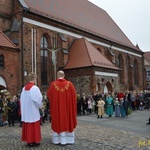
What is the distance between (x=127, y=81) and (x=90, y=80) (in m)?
15.1

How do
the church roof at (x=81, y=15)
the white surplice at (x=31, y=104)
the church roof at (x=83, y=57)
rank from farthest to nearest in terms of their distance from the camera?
1. the church roof at (x=81, y=15)
2. the church roof at (x=83, y=57)
3. the white surplice at (x=31, y=104)

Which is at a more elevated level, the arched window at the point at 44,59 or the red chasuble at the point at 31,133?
the arched window at the point at 44,59

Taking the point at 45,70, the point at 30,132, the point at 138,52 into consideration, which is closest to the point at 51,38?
the point at 45,70

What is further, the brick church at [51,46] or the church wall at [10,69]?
the brick church at [51,46]

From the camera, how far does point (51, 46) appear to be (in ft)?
78.3

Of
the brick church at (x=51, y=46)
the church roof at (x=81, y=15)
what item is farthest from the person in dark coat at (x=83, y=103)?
the church roof at (x=81, y=15)

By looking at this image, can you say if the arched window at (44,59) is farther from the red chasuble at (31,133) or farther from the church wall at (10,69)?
the red chasuble at (31,133)

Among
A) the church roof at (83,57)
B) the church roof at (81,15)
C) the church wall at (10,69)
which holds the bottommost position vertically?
the church wall at (10,69)

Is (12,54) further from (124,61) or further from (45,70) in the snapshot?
(124,61)

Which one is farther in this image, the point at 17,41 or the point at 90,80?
the point at 90,80

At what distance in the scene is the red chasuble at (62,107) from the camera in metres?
6.61

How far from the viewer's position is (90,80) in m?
22.5

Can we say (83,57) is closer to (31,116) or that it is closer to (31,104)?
(31,104)

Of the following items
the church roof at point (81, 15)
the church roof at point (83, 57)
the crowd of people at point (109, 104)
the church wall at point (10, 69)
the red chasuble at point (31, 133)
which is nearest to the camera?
the red chasuble at point (31, 133)
